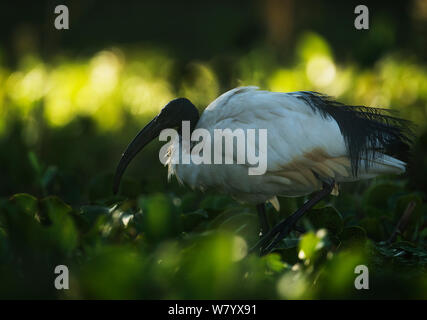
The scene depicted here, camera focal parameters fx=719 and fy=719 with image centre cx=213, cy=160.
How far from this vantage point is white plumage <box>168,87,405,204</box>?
349cm

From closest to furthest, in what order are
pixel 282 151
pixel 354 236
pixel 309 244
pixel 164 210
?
pixel 309 244
pixel 164 210
pixel 354 236
pixel 282 151

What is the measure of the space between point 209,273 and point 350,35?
1259 centimetres

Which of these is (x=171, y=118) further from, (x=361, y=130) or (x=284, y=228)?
(x=361, y=130)

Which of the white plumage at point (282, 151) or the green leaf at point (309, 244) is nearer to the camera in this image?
the green leaf at point (309, 244)

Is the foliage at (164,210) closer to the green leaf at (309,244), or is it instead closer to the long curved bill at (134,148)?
the green leaf at (309,244)

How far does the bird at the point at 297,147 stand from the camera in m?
3.50

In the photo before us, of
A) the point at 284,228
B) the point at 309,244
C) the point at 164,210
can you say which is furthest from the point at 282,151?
the point at 309,244

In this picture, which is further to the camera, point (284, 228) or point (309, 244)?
point (284, 228)

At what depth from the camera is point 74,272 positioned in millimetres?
2389

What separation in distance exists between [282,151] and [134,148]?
79 cm

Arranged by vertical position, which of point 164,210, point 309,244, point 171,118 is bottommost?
point 309,244

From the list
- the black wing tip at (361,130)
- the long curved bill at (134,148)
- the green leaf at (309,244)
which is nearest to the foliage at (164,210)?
the green leaf at (309,244)

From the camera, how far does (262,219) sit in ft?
12.8

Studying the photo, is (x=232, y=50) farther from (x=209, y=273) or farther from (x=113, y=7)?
(x=113, y=7)
